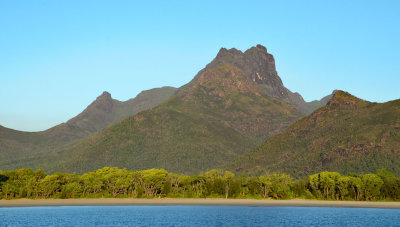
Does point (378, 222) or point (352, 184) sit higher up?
point (352, 184)

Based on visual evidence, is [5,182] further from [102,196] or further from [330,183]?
[330,183]

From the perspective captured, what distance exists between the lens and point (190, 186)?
179 metres

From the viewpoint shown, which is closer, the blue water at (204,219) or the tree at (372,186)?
the blue water at (204,219)

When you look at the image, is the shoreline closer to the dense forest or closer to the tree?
the tree

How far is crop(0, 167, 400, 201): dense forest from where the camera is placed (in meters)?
167

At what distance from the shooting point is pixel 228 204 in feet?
506

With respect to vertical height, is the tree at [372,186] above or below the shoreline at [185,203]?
above

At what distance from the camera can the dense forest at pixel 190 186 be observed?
167 m

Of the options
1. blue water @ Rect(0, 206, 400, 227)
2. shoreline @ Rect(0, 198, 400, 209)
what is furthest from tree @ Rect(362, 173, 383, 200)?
blue water @ Rect(0, 206, 400, 227)

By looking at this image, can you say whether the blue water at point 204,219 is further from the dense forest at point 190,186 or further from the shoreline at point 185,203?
the dense forest at point 190,186

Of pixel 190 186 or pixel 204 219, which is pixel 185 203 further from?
pixel 204 219

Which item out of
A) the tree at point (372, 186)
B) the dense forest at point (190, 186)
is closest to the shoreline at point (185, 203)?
the tree at point (372, 186)

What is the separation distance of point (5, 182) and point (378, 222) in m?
127

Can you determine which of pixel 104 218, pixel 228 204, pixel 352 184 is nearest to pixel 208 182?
pixel 228 204
